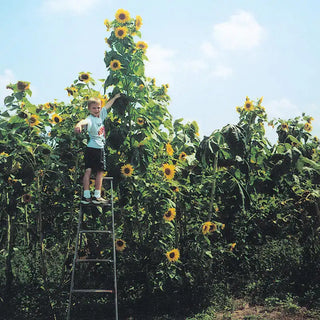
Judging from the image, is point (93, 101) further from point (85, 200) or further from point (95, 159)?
point (85, 200)

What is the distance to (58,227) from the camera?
542cm

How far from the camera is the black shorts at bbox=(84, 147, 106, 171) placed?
4668mm

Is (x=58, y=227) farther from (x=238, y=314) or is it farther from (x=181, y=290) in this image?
(x=238, y=314)

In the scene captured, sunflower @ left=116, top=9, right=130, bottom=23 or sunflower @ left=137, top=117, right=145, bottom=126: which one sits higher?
sunflower @ left=116, top=9, right=130, bottom=23

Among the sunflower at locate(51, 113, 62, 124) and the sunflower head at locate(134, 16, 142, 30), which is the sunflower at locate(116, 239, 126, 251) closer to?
the sunflower at locate(51, 113, 62, 124)

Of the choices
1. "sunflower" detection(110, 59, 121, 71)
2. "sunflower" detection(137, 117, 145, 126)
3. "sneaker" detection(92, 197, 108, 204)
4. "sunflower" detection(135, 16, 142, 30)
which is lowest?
"sneaker" detection(92, 197, 108, 204)

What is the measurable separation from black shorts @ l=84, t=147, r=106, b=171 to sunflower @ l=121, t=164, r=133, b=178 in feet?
0.83

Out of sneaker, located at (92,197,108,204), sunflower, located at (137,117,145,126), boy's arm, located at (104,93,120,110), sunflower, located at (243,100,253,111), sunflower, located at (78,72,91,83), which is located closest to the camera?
sneaker, located at (92,197,108,204)

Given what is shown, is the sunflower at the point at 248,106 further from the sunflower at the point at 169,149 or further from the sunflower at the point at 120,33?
the sunflower at the point at 120,33

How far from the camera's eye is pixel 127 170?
16.0 ft

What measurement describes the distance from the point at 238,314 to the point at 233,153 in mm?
1756

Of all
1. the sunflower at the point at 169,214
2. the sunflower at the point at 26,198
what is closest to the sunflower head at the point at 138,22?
the sunflower at the point at 169,214

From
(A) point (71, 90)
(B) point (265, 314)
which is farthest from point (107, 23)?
(B) point (265, 314)

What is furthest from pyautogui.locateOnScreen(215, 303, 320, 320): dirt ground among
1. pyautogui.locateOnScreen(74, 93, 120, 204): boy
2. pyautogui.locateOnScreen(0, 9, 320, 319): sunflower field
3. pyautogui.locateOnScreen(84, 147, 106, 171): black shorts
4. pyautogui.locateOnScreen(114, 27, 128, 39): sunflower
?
pyautogui.locateOnScreen(114, 27, 128, 39): sunflower
